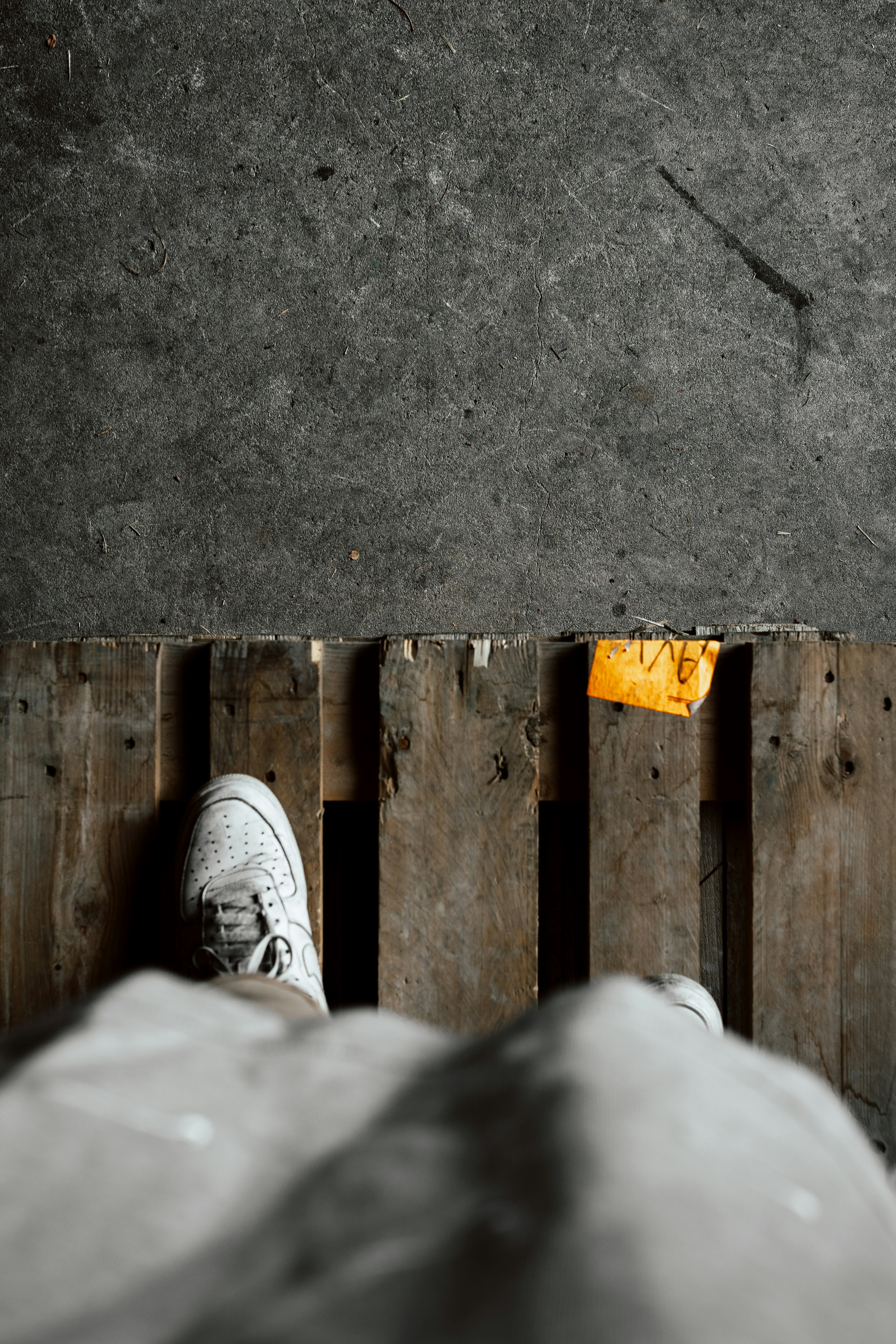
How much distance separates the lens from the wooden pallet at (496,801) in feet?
4.25

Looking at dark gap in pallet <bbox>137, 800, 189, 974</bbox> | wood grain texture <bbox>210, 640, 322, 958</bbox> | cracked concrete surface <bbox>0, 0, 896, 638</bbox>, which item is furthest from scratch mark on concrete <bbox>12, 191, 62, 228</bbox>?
dark gap in pallet <bbox>137, 800, 189, 974</bbox>

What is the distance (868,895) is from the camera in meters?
1.30

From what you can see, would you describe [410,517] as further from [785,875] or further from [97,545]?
[785,875]

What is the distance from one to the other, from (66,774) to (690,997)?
3.44ft

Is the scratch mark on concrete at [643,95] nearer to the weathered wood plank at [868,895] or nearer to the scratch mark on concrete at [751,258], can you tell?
the scratch mark on concrete at [751,258]

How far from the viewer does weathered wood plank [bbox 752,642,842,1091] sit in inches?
51.3

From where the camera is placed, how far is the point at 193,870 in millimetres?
1358

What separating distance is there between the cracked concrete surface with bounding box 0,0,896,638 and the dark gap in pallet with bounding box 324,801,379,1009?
65cm

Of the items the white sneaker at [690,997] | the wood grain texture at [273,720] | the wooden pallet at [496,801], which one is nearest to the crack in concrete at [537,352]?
the wooden pallet at [496,801]

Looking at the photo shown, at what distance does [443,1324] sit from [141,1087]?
24 cm

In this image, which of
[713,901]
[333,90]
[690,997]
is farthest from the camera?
[333,90]

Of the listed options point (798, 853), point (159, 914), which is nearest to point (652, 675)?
point (798, 853)

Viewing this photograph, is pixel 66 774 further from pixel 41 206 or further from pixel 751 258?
pixel 751 258

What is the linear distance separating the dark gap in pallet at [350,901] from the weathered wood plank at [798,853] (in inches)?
26.4
